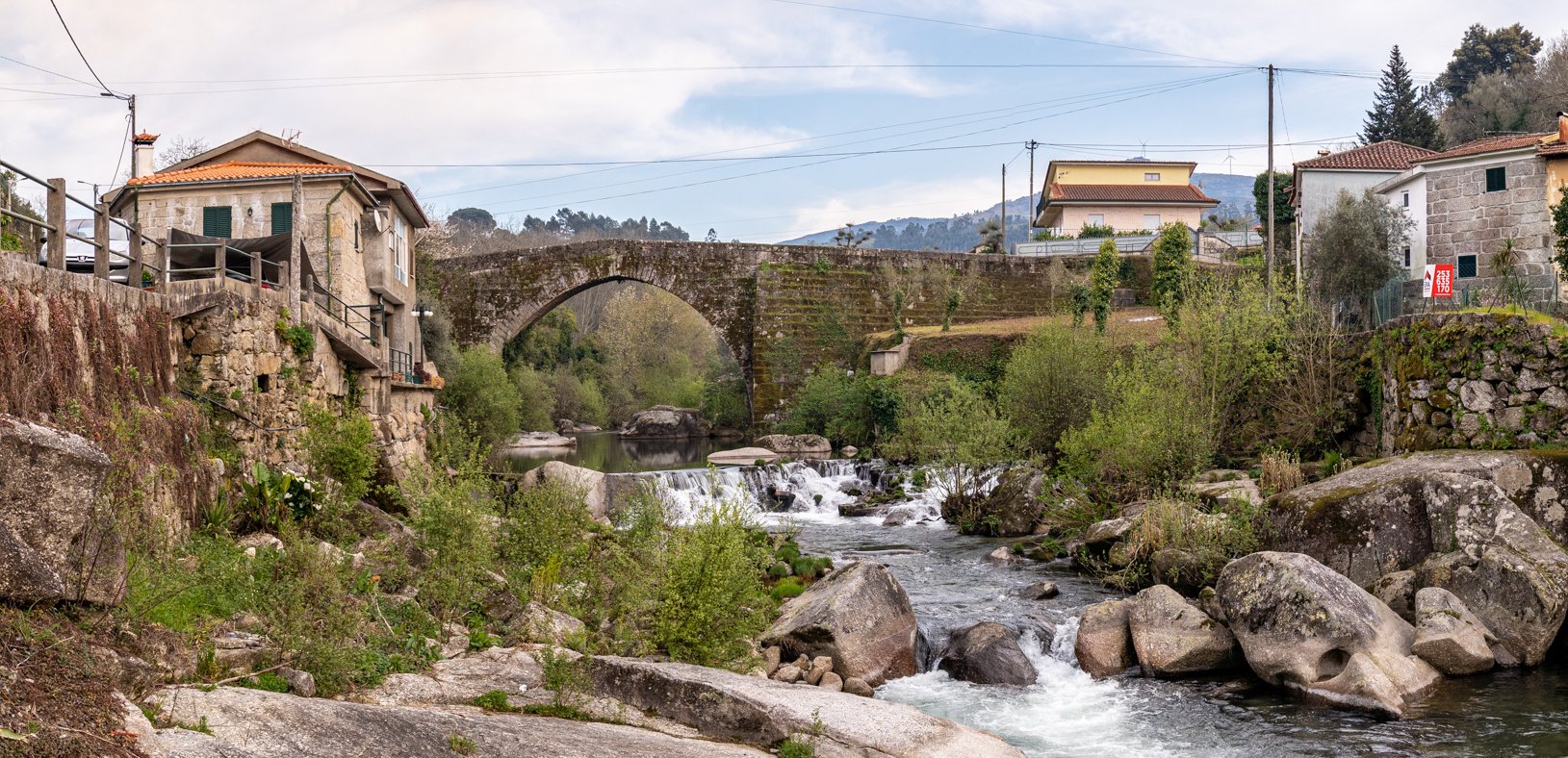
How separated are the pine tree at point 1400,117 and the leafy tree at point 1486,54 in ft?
14.4

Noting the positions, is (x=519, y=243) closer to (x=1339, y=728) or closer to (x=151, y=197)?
(x=151, y=197)

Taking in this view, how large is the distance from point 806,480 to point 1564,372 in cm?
1534

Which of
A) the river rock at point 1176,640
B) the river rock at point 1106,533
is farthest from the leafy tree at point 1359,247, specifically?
the river rock at point 1176,640

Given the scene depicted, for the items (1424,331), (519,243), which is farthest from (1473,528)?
(519,243)

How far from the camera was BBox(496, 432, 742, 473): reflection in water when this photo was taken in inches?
1285

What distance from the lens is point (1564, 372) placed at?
15797 mm

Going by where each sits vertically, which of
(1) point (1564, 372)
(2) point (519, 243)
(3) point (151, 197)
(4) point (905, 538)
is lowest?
(4) point (905, 538)

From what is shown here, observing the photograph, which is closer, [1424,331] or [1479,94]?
[1424,331]

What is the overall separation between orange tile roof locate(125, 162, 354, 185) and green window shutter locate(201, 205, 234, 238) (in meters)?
0.56

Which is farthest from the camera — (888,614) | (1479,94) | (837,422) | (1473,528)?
(1479,94)

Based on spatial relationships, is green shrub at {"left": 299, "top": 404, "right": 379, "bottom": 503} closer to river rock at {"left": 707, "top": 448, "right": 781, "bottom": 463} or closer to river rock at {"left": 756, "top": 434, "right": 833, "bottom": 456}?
river rock at {"left": 707, "top": 448, "right": 781, "bottom": 463}

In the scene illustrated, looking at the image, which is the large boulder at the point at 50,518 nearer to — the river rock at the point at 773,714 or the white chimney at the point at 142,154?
the river rock at the point at 773,714

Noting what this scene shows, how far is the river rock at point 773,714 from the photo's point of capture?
7.54 metres

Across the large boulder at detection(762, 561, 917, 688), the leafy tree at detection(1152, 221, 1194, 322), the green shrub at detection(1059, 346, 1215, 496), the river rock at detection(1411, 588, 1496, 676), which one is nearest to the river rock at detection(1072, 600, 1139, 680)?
the large boulder at detection(762, 561, 917, 688)
